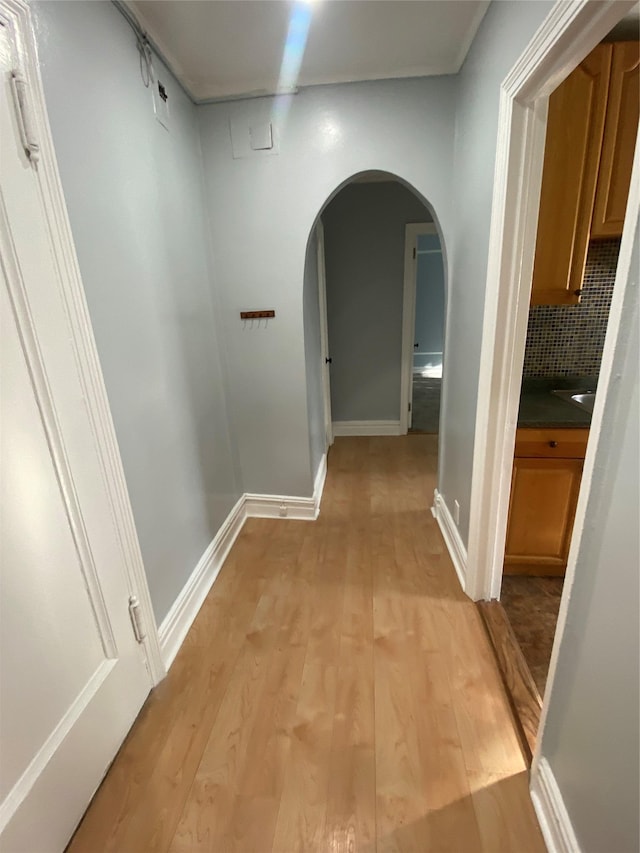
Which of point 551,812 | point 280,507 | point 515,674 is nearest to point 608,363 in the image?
point 551,812

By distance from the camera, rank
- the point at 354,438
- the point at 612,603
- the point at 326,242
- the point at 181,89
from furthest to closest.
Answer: the point at 354,438, the point at 326,242, the point at 181,89, the point at 612,603

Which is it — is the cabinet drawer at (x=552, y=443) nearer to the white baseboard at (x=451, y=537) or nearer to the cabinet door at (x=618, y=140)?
the white baseboard at (x=451, y=537)

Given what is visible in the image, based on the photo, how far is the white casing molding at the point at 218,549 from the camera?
1633 mm

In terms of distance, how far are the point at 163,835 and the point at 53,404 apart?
4.08ft

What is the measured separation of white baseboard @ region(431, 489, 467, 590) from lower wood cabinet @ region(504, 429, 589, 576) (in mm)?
222

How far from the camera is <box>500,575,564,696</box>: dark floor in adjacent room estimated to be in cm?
155

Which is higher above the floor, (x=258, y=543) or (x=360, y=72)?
(x=360, y=72)

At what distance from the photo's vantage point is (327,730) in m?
1.32

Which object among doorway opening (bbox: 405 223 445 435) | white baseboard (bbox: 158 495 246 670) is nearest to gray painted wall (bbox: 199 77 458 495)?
white baseboard (bbox: 158 495 246 670)

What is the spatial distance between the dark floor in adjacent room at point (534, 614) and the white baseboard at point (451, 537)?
23 cm

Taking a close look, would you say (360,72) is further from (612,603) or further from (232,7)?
(612,603)

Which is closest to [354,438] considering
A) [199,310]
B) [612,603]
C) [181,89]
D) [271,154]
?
[199,310]

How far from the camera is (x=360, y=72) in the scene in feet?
5.91

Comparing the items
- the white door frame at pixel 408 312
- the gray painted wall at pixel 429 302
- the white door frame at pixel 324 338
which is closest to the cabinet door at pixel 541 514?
the white door frame at pixel 324 338
